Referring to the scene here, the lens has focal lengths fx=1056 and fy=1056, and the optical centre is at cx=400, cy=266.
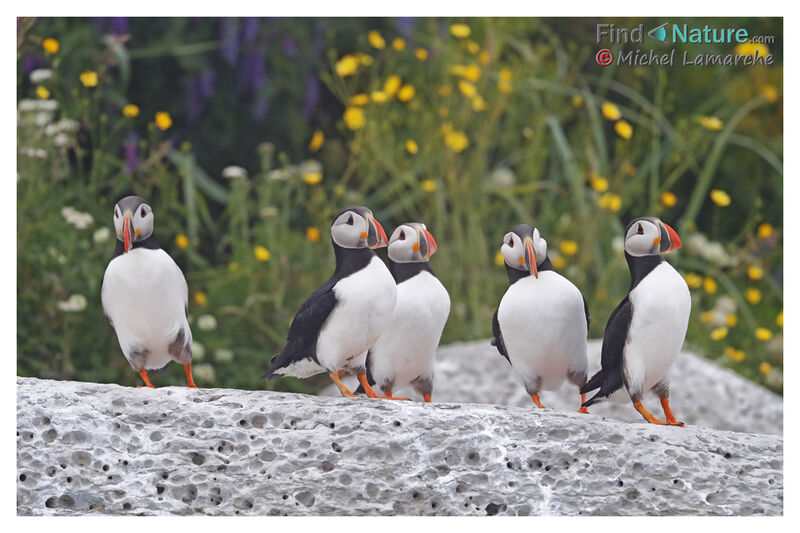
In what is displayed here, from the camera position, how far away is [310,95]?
611 centimetres

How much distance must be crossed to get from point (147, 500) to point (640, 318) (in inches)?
60.0

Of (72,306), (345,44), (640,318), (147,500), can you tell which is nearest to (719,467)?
(640,318)

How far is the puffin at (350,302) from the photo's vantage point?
311 centimetres

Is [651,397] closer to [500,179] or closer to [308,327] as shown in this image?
[500,179]

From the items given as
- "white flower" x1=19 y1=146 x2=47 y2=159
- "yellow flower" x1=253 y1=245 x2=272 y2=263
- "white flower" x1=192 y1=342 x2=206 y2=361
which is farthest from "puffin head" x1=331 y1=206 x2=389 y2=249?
"white flower" x1=19 y1=146 x2=47 y2=159

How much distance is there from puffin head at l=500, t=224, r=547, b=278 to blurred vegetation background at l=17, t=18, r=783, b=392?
4.82 ft

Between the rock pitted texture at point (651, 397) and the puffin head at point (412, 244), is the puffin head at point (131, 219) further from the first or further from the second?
the rock pitted texture at point (651, 397)

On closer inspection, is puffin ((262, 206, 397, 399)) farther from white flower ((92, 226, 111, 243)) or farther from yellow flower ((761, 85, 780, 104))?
yellow flower ((761, 85, 780, 104))

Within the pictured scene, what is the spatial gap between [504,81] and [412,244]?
255 centimetres

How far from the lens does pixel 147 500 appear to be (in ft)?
9.95

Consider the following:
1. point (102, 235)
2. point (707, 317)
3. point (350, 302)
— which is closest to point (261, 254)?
point (102, 235)

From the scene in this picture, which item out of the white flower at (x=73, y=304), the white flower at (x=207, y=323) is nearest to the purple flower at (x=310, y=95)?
the white flower at (x=207, y=323)

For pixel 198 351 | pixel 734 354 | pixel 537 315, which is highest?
pixel 537 315

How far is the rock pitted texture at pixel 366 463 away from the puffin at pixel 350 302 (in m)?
0.17
